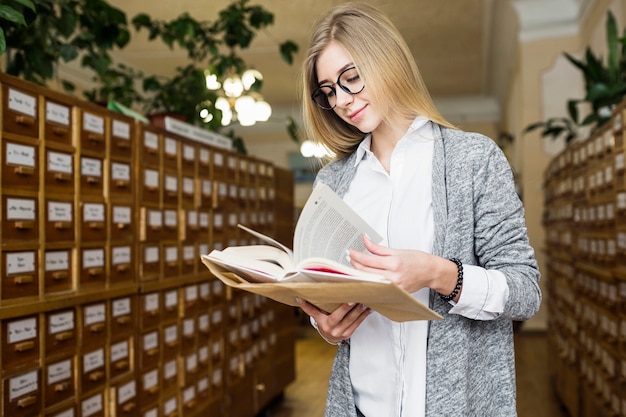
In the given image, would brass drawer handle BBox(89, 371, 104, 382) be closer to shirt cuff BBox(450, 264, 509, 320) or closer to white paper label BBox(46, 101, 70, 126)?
white paper label BBox(46, 101, 70, 126)

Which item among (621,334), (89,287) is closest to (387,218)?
(89,287)

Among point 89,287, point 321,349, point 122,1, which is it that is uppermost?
point 122,1

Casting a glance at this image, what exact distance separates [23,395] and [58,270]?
36 cm

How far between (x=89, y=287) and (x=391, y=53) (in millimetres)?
1380

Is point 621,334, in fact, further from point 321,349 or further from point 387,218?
point 321,349

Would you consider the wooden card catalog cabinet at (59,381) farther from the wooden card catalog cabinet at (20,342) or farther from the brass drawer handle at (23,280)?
the brass drawer handle at (23,280)

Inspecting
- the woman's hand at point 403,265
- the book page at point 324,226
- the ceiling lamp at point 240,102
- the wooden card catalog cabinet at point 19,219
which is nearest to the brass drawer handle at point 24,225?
the wooden card catalog cabinet at point 19,219

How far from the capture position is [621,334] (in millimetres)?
2236

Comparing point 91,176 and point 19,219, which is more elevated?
point 91,176

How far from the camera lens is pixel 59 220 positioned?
6.00ft

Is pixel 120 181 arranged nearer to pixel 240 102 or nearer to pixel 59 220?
pixel 59 220

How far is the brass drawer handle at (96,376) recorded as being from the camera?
2.01 m

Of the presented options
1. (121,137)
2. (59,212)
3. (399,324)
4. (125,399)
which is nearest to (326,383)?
(125,399)

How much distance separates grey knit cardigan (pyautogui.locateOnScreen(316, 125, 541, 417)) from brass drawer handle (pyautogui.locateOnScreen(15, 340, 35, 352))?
1.17 m
